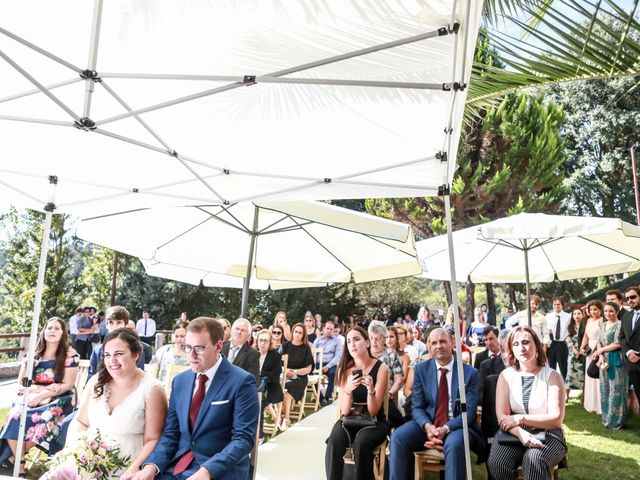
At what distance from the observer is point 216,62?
3.24 m

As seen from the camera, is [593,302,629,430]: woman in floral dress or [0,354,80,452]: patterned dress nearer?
[0,354,80,452]: patterned dress

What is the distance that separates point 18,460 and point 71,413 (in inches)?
32.2

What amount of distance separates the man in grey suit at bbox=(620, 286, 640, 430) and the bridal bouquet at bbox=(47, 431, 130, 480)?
657cm

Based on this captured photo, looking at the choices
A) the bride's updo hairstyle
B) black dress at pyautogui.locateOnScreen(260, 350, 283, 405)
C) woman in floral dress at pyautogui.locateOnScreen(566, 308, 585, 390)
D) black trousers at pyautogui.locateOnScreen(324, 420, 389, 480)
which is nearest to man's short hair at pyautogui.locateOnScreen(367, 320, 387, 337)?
black trousers at pyautogui.locateOnScreen(324, 420, 389, 480)

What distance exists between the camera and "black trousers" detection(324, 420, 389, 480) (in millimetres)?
4445

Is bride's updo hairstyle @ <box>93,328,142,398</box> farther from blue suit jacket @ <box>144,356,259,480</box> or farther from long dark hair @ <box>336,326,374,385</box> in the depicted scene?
long dark hair @ <box>336,326,374,385</box>

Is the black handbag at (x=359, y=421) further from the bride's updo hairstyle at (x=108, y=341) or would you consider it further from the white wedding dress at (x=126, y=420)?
the bride's updo hairstyle at (x=108, y=341)

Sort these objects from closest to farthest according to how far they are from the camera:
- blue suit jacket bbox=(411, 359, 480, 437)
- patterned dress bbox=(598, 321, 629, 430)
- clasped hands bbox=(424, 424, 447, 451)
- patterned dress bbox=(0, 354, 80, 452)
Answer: clasped hands bbox=(424, 424, 447, 451), blue suit jacket bbox=(411, 359, 480, 437), patterned dress bbox=(0, 354, 80, 452), patterned dress bbox=(598, 321, 629, 430)

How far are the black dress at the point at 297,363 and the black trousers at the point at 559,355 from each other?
15.5 feet

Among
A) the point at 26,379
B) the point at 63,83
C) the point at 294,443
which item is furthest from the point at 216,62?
the point at 294,443

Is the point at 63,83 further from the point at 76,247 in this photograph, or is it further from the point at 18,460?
the point at 76,247

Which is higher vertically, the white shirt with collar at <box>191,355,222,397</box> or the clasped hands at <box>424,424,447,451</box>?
the white shirt with collar at <box>191,355,222,397</box>

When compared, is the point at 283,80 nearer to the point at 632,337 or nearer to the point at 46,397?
the point at 46,397

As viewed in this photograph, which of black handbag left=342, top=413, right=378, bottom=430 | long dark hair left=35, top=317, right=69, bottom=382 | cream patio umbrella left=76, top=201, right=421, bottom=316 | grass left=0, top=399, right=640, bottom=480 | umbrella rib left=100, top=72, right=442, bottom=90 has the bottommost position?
grass left=0, top=399, right=640, bottom=480
